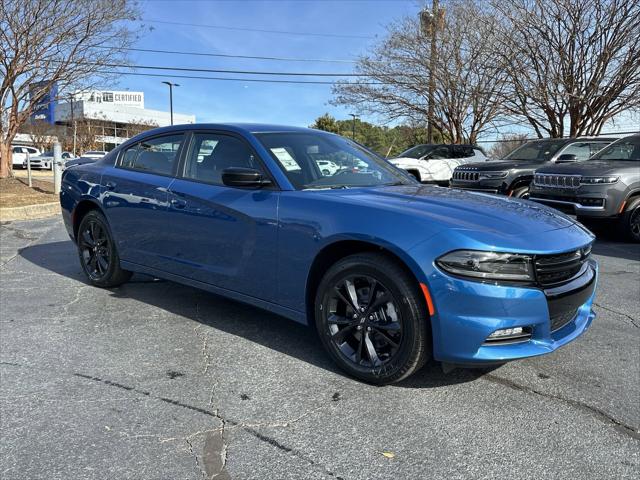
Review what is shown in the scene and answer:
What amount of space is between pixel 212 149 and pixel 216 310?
4.59ft

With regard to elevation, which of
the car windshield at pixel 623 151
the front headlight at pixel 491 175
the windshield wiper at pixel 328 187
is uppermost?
the car windshield at pixel 623 151

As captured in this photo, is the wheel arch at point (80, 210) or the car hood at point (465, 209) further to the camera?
the wheel arch at point (80, 210)

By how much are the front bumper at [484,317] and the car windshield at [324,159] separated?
4.24 ft

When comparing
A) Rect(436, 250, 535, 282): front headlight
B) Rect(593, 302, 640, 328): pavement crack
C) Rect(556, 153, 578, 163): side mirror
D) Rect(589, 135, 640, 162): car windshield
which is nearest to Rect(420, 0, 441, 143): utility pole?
Rect(556, 153, 578, 163): side mirror

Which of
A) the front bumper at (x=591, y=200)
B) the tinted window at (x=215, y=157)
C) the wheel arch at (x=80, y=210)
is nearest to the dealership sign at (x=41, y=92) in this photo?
the wheel arch at (x=80, y=210)

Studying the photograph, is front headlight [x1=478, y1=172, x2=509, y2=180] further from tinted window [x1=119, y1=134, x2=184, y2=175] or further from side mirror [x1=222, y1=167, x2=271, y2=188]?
side mirror [x1=222, y1=167, x2=271, y2=188]

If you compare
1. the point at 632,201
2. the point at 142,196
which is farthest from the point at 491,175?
the point at 142,196

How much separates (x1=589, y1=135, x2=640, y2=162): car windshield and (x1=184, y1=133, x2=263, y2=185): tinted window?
734 centimetres

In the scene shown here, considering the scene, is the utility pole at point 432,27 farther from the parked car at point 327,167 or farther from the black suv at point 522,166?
the parked car at point 327,167

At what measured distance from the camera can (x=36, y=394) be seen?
304cm

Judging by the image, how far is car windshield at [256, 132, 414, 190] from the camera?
12.3ft

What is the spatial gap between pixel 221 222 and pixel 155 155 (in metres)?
1.33

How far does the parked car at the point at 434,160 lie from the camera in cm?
1410

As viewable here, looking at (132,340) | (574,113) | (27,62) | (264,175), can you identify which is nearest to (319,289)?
(264,175)
